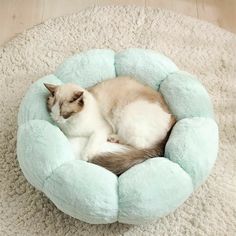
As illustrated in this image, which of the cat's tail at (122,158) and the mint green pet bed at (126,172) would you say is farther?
the cat's tail at (122,158)

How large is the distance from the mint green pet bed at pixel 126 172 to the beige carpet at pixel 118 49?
4.9 inches

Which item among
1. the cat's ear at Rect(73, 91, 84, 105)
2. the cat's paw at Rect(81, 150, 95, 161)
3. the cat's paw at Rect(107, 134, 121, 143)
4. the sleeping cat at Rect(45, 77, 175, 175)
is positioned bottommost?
the cat's paw at Rect(81, 150, 95, 161)

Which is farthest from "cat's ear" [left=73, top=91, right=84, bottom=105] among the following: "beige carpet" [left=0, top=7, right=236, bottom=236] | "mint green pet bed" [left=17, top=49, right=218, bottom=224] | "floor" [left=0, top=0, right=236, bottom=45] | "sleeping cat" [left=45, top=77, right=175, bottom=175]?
"floor" [left=0, top=0, right=236, bottom=45]

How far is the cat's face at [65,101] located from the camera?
1.30 metres

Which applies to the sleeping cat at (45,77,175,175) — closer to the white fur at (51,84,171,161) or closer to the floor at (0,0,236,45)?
the white fur at (51,84,171,161)

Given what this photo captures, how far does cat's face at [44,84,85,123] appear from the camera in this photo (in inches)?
51.1

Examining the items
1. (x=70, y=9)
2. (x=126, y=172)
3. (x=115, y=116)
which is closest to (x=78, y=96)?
(x=115, y=116)

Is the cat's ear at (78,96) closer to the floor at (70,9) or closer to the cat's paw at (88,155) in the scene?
the cat's paw at (88,155)

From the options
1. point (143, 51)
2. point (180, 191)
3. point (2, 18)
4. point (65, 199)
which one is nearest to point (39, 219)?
point (65, 199)

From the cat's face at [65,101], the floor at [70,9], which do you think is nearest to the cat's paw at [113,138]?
the cat's face at [65,101]

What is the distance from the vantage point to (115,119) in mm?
1387

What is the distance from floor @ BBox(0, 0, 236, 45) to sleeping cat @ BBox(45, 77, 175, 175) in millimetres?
697

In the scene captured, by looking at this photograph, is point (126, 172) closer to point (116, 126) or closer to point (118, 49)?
point (116, 126)

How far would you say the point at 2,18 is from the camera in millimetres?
1946
